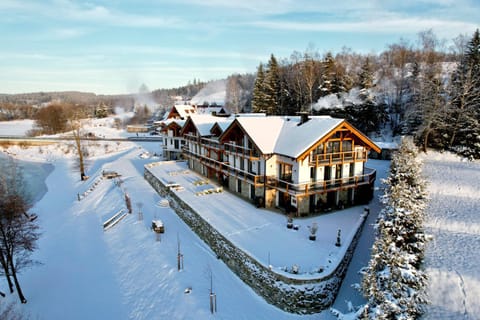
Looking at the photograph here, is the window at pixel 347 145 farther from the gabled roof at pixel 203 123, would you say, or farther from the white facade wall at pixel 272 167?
Result: the gabled roof at pixel 203 123

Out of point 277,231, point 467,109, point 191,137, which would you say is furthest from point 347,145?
point 191,137

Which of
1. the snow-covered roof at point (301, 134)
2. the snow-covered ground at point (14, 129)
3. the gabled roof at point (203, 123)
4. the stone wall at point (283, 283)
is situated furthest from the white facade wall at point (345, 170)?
the snow-covered ground at point (14, 129)

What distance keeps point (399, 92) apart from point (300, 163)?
3299 cm

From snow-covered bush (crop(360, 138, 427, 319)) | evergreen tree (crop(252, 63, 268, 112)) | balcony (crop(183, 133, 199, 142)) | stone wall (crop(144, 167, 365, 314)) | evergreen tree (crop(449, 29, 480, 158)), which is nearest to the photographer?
snow-covered bush (crop(360, 138, 427, 319))

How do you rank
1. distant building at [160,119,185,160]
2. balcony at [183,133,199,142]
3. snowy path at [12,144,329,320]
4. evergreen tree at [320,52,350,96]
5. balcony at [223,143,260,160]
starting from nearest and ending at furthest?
1. snowy path at [12,144,329,320]
2. balcony at [223,143,260,160]
3. balcony at [183,133,199,142]
4. evergreen tree at [320,52,350,96]
5. distant building at [160,119,185,160]

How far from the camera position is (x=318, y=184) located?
68.5 ft

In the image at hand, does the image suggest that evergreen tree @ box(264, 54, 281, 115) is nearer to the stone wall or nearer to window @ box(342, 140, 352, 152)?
window @ box(342, 140, 352, 152)

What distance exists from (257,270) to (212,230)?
503 centimetres

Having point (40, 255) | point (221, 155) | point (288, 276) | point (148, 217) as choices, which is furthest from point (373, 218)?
point (40, 255)

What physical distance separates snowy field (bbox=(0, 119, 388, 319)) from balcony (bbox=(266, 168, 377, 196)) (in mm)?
2329

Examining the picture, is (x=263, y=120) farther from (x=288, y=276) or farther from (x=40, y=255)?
(x=40, y=255)

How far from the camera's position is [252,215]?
21016 mm

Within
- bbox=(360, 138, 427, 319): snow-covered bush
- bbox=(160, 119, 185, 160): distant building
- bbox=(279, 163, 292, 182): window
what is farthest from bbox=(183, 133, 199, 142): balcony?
bbox=(360, 138, 427, 319): snow-covered bush

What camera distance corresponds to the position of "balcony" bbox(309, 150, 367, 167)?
2077cm
